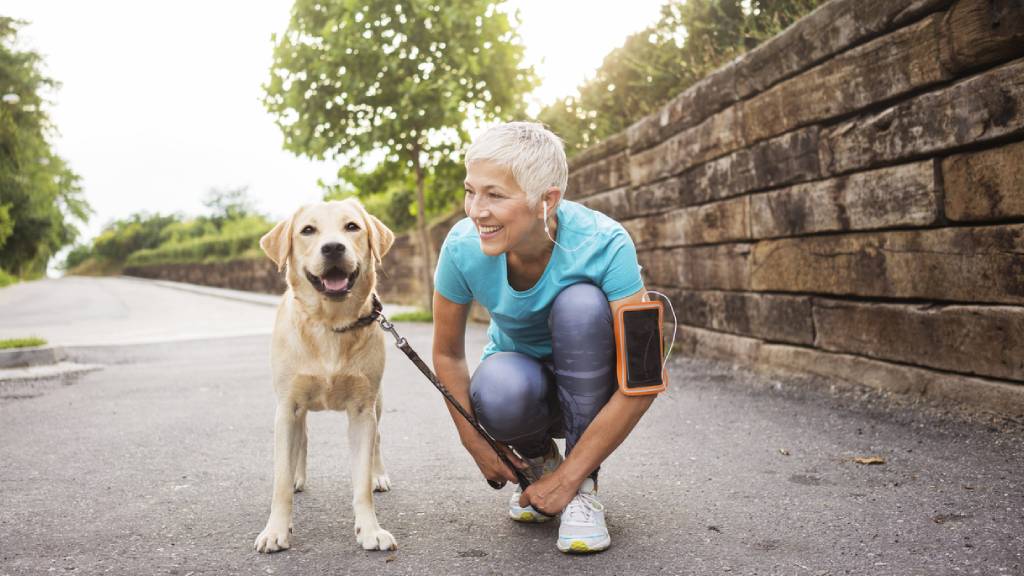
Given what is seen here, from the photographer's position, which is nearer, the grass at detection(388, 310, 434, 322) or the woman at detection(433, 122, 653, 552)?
the woman at detection(433, 122, 653, 552)

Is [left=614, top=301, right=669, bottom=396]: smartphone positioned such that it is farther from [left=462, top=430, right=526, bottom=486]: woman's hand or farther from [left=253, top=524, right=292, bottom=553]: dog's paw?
[left=253, top=524, right=292, bottom=553]: dog's paw

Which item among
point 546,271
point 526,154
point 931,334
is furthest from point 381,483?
point 931,334

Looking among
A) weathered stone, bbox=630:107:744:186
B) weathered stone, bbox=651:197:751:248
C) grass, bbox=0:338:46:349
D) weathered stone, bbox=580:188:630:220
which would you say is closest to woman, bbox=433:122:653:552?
weathered stone, bbox=651:197:751:248

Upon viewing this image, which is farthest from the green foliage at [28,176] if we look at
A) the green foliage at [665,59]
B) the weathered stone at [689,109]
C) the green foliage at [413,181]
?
the weathered stone at [689,109]

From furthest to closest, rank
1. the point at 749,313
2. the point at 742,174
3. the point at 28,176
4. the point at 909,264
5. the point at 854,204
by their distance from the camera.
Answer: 1. the point at 28,176
2. the point at 749,313
3. the point at 742,174
4. the point at 854,204
5. the point at 909,264

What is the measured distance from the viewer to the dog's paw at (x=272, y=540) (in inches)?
101

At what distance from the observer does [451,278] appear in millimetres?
2783

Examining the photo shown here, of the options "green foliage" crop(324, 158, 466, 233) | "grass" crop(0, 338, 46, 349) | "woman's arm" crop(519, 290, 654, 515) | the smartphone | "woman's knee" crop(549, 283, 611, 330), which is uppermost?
"green foliage" crop(324, 158, 466, 233)

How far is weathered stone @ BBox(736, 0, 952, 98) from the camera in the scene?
405 centimetres

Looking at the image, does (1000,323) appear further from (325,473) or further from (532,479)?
(325,473)

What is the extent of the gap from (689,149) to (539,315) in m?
4.35

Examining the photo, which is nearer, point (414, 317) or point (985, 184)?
point (985, 184)

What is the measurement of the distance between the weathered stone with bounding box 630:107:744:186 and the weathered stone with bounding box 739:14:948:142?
0.93ft

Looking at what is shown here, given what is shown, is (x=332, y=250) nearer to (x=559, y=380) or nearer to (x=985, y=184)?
(x=559, y=380)
